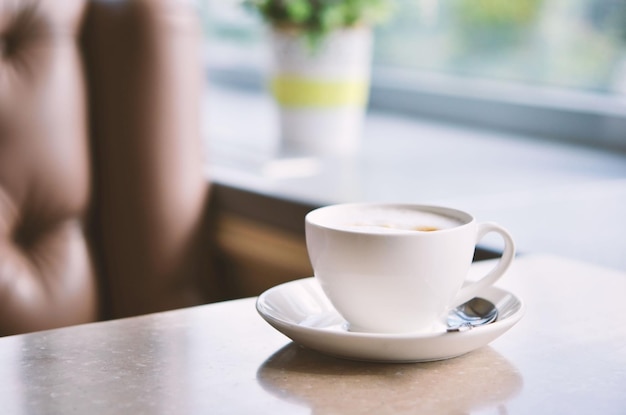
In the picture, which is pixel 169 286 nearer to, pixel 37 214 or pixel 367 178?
pixel 37 214

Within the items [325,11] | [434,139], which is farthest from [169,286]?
[434,139]

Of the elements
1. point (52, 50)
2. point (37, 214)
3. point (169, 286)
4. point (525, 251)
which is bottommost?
point (169, 286)

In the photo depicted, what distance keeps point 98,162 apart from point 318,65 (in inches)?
18.9

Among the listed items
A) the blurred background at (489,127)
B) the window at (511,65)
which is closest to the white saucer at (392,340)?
the blurred background at (489,127)

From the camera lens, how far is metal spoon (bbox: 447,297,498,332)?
651mm

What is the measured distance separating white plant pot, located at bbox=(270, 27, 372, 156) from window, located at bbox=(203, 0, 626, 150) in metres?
0.10

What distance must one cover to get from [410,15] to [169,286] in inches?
43.9

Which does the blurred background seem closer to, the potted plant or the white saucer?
the potted plant

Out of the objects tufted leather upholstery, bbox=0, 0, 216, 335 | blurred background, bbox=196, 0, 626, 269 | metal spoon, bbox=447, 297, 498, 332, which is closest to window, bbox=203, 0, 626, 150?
blurred background, bbox=196, 0, 626, 269

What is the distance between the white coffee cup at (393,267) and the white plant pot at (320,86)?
39.4 inches

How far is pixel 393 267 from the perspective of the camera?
588 mm

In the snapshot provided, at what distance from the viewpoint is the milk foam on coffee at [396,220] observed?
2.09 ft

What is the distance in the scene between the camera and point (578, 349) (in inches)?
24.9

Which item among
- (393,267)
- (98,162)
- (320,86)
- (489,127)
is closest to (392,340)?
(393,267)
